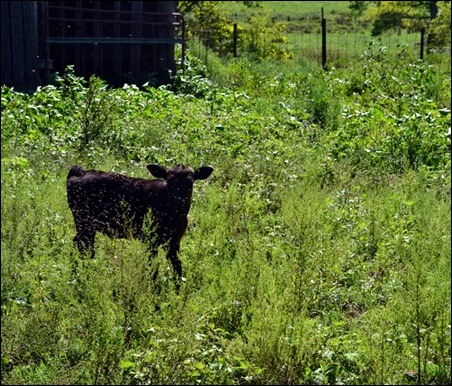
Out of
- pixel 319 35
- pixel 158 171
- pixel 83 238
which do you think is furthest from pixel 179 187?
pixel 319 35

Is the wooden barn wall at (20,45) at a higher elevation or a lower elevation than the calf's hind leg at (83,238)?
higher

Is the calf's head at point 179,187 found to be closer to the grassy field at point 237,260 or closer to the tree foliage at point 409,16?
the grassy field at point 237,260

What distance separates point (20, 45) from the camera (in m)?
14.9

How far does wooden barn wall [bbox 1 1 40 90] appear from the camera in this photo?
14.5 meters

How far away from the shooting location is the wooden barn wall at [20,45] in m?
14.5

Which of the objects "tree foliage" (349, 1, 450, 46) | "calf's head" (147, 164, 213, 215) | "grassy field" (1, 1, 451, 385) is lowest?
"grassy field" (1, 1, 451, 385)

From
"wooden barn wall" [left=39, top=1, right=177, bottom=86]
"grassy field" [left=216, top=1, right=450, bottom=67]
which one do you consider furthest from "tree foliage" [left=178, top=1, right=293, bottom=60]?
"wooden barn wall" [left=39, top=1, right=177, bottom=86]

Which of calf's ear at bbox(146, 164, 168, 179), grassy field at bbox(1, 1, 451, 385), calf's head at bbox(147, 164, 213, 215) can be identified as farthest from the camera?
calf's ear at bbox(146, 164, 168, 179)

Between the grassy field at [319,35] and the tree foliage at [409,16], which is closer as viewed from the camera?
the grassy field at [319,35]

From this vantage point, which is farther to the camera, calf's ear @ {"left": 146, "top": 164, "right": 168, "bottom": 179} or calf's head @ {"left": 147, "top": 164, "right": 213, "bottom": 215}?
calf's ear @ {"left": 146, "top": 164, "right": 168, "bottom": 179}

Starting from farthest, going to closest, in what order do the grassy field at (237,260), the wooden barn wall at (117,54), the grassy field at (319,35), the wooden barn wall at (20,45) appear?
the grassy field at (319,35) → the wooden barn wall at (117,54) → the wooden barn wall at (20,45) → the grassy field at (237,260)

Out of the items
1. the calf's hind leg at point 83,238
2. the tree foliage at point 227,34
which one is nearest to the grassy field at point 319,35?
the tree foliage at point 227,34

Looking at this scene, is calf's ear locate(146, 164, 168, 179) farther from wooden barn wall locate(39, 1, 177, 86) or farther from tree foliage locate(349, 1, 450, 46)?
tree foliage locate(349, 1, 450, 46)

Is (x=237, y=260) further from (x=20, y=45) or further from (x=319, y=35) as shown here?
(x=319, y=35)
